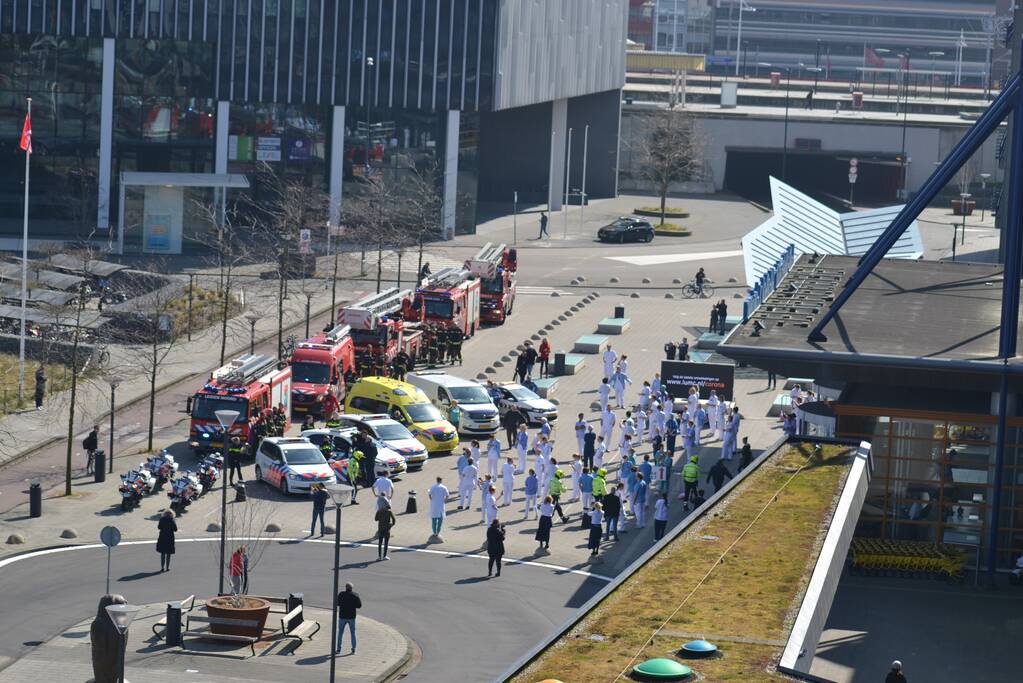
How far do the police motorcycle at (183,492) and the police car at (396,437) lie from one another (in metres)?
5.24

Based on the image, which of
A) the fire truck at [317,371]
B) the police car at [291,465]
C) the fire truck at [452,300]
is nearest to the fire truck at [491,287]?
the fire truck at [452,300]

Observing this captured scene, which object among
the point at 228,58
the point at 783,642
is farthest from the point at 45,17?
the point at 783,642

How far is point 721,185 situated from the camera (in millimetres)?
116812

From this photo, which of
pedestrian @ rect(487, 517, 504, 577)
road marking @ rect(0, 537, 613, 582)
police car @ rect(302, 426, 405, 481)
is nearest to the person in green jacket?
road marking @ rect(0, 537, 613, 582)

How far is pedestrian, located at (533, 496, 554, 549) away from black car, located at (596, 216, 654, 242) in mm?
52691

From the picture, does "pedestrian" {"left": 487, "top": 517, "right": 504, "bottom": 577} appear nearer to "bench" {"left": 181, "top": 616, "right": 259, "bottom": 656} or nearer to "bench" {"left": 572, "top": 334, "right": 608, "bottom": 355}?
"bench" {"left": 181, "top": 616, "right": 259, "bottom": 656}

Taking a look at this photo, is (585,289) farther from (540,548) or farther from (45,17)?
(540,548)

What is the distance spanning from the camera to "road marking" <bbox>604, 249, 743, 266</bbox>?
276ft

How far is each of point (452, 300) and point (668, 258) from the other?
91.6ft

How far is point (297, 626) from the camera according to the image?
1288 inches

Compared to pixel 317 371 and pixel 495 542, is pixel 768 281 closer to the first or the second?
pixel 317 371

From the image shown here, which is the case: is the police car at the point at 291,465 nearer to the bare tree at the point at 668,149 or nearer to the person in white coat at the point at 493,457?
the person in white coat at the point at 493,457

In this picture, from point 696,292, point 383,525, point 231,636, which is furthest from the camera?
point 696,292

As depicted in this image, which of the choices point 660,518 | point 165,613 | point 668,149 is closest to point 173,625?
point 165,613
